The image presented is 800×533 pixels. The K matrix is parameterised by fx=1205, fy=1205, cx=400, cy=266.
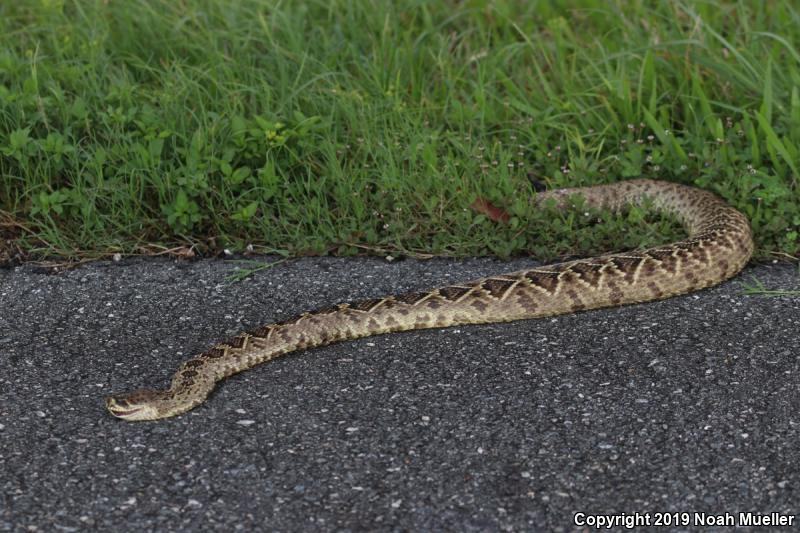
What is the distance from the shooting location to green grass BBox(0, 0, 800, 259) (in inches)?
270

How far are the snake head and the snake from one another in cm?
22

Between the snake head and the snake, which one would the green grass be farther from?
the snake head

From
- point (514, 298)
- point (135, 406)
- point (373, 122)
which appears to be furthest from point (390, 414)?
point (373, 122)

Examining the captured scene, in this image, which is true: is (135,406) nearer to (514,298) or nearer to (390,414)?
(390,414)

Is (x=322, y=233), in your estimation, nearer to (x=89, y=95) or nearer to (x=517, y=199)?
(x=517, y=199)

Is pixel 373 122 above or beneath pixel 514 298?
above

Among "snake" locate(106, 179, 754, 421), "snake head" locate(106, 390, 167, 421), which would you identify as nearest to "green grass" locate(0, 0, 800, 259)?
"snake" locate(106, 179, 754, 421)

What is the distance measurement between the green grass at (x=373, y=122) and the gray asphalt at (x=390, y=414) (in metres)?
0.49

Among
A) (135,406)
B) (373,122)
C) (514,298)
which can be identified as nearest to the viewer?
(135,406)

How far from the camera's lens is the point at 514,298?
589 centimetres

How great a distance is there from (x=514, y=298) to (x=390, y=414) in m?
1.19

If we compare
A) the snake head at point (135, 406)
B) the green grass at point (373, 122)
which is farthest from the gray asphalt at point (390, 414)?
the green grass at point (373, 122)

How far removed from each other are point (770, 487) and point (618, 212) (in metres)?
2.84

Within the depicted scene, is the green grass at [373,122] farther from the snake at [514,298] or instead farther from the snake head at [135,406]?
the snake head at [135,406]
